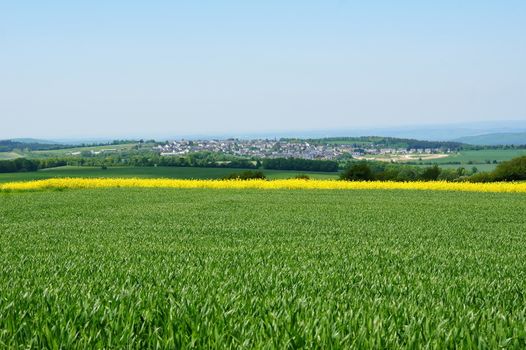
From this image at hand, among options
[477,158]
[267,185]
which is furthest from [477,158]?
[267,185]

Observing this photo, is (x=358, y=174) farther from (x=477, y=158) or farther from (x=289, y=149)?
(x=289, y=149)

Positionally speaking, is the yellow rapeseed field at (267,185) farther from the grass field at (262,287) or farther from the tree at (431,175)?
the grass field at (262,287)

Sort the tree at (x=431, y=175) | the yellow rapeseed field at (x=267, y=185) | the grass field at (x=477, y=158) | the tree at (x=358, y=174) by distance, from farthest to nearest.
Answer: the grass field at (x=477, y=158) → the tree at (x=431, y=175) → the tree at (x=358, y=174) → the yellow rapeseed field at (x=267, y=185)

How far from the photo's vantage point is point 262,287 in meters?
7.28

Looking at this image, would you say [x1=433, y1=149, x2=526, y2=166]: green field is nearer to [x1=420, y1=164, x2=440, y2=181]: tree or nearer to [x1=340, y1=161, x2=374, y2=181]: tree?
[x1=420, y1=164, x2=440, y2=181]: tree

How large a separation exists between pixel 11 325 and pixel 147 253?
839 cm

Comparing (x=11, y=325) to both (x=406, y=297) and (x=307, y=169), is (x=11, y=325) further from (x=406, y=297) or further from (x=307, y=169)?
(x=307, y=169)

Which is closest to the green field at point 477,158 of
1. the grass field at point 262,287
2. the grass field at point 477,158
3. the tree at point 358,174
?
the grass field at point 477,158

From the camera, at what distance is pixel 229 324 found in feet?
14.8

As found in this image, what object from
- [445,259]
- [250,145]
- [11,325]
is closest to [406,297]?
[11,325]

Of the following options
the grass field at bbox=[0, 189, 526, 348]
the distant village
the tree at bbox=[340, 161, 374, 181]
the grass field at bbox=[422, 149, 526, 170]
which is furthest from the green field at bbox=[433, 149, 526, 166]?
the grass field at bbox=[0, 189, 526, 348]

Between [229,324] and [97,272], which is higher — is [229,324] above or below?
above

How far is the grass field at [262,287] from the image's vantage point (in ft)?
13.8

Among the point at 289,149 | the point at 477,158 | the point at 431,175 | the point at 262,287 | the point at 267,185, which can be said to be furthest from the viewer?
the point at 289,149
